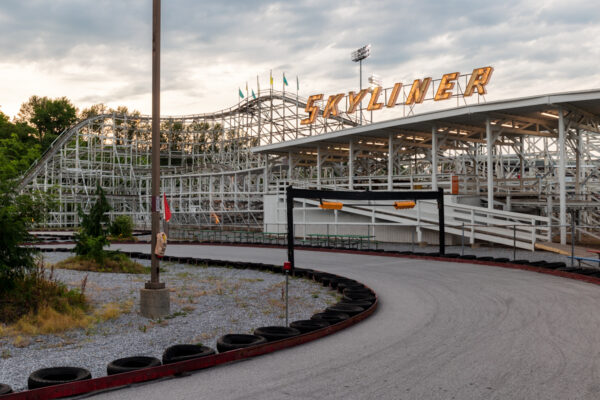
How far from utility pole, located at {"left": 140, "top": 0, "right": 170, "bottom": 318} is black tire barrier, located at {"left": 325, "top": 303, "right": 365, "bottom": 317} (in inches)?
136

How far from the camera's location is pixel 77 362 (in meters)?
6.84

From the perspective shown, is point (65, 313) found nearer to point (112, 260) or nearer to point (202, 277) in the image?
point (202, 277)

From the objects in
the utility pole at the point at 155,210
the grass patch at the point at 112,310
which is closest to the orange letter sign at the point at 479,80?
the utility pole at the point at 155,210

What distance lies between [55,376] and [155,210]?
4.59 meters

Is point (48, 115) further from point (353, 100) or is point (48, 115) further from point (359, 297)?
point (359, 297)

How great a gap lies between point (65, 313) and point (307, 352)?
5.51m

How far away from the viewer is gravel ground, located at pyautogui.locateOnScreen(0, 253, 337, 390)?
712 centimetres

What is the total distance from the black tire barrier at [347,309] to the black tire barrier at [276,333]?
174cm

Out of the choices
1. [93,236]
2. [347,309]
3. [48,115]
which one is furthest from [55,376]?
[48,115]

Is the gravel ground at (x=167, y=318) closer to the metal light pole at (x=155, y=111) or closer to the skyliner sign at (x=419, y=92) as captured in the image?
the metal light pole at (x=155, y=111)

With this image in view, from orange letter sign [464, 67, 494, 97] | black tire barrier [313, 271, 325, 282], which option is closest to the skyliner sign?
orange letter sign [464, 67, 494, 97]

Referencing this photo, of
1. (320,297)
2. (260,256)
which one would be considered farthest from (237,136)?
(320,297)

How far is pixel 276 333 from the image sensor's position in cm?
775

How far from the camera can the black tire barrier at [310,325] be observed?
25.8 ft
